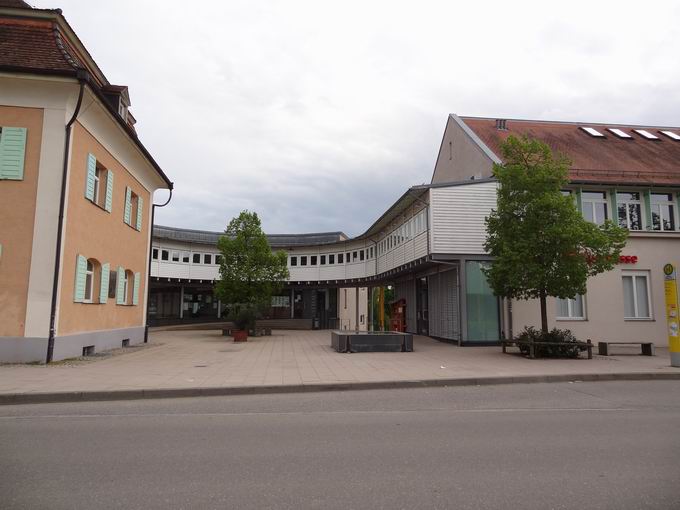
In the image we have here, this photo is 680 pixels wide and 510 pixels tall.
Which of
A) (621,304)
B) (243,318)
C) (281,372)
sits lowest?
(281,372)

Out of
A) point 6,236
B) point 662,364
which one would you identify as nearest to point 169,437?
point 6,236

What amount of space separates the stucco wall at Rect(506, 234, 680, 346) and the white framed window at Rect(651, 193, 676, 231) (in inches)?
22.5

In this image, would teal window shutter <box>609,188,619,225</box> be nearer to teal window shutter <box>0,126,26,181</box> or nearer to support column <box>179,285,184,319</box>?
teal window shutter <box>0,126,26,181</box>

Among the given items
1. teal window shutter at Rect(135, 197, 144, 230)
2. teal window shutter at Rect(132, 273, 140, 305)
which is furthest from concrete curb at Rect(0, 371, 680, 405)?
teal window shutter at Rect(135, 197, 144, 230)

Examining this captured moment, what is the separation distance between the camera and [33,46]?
1438 centimetres

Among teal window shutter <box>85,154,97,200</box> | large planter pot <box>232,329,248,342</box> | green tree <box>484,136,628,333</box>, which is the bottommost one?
large planter pot <box>232,329,248,342</box>

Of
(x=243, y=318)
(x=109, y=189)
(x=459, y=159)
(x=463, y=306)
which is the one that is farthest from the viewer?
(x=459, y=159)

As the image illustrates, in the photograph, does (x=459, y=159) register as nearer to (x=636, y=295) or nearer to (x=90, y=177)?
(x=636, y=295)

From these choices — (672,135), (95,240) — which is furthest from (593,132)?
(95,240)

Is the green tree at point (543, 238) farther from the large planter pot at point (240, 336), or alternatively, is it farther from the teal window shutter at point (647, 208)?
the large planter pot at point (240, 336)

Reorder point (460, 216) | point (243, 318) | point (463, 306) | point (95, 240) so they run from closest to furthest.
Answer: point (95, 240) → point (463, 306) → point (460, 216) → point (243, 318)

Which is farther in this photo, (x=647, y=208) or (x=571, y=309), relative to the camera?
(x=647, y=208)

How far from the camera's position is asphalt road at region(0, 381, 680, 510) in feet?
14.2

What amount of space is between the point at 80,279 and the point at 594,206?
1955 cm
